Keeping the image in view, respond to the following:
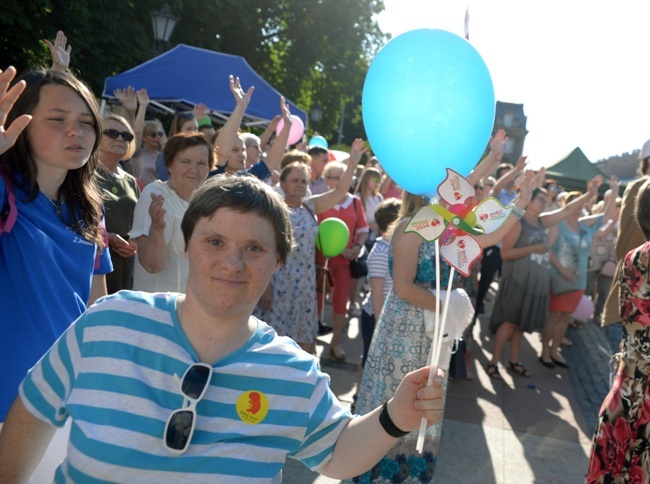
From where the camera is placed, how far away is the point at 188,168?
12.3 feet

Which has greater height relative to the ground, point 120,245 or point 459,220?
point 459,220

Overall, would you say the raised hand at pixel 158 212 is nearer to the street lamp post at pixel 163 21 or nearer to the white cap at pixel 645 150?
the white cap at pixel 645 150

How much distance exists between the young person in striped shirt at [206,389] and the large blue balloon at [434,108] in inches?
33.6

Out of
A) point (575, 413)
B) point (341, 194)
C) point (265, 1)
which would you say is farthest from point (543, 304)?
point (265, 1)

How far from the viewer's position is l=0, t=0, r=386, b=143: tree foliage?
Result: 1324 cm

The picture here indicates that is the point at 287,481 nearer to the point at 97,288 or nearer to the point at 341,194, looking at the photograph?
the point at 97,288

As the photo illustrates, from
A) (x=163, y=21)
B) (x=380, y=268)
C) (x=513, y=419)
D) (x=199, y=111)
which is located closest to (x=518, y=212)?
(x=380, y=268)

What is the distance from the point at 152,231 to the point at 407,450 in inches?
72.8

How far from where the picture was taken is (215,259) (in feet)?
5.40

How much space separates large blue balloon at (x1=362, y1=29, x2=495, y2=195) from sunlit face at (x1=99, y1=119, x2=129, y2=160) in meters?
2.17

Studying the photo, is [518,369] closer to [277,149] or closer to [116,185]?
[277,149]

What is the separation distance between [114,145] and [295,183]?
134cm

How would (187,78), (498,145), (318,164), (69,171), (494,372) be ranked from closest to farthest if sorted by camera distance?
(69,171) → (498,145) → (494,372) → (318,164) → (187,78)

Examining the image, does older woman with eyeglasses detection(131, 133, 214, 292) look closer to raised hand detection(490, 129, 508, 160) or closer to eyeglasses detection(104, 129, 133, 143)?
eyeglasses detection(104, 129, 133, 143)
